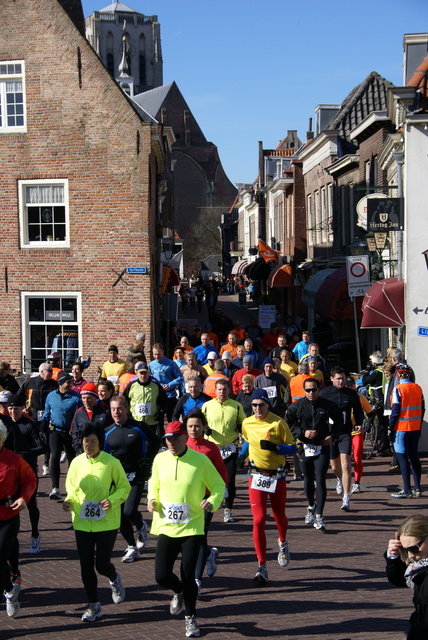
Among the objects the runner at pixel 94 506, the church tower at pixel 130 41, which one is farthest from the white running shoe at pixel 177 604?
the church tower at pixel 130 41

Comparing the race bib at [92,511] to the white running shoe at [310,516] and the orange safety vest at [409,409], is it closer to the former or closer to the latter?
the white running shoe at [310,516]

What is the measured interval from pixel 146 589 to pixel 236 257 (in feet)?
252

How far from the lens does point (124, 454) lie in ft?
28.9

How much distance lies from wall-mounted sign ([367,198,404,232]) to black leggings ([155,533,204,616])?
34.7 ft

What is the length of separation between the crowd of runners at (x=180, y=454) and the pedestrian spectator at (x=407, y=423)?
14mm

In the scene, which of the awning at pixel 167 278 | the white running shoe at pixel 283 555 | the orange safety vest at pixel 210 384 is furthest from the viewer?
the awning at pixel 167 278

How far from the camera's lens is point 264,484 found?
847 centimetres

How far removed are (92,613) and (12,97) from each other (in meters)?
17.1

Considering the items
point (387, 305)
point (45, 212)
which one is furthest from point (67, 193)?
point (387, 305)

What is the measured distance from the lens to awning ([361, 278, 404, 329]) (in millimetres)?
16516

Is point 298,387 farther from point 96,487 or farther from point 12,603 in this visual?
point 12,603

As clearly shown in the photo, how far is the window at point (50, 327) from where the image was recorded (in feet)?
72.2

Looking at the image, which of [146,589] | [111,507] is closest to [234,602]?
[146,589]

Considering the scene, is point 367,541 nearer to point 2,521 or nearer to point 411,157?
point 2,521
